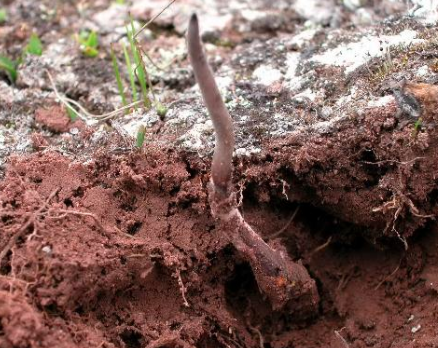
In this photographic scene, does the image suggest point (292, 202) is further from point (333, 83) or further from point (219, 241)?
point (333, 83)

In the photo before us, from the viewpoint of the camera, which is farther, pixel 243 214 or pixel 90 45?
pixel 90 45

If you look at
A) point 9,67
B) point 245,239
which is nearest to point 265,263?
point 245,239

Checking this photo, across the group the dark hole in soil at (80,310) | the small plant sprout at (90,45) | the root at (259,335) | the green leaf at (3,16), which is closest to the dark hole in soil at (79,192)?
the dark hole in soil at (80,310)

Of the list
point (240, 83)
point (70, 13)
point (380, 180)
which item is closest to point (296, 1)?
point (240, 83)

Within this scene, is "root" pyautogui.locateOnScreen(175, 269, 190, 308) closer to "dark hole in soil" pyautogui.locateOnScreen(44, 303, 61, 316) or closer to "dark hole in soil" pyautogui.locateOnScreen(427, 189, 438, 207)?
"dark hole in soil" pyautogui.locateOnScreen(44, 303, 61, 316)

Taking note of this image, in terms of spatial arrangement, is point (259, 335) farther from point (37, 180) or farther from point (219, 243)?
point (37, 180)

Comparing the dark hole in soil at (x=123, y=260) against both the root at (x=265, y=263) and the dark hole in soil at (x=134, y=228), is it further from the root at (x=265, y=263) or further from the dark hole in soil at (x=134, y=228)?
the root at (x=265, y=263)
